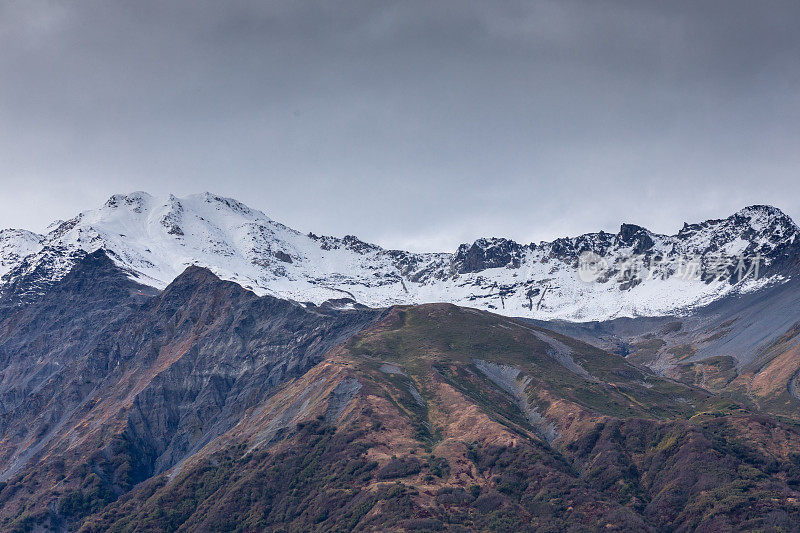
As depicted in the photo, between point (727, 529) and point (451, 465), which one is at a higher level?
point (451, 465)

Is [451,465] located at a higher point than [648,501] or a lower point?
higher

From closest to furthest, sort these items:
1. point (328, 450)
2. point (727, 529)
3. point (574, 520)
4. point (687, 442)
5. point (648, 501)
Answer: point (727, 529) → point (574, 520) → point (648, 501) → point (687, 442) → point (328, 450)

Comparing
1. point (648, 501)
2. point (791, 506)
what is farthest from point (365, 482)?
point (791, 506)

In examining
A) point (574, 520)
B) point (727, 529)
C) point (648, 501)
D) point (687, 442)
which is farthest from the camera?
point (687, 442)

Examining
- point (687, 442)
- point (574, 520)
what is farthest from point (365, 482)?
point (687, 442)

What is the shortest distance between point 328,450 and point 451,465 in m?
34.9

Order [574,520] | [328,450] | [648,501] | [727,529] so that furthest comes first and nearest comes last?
[328,450] → [648,501] → [574,520] → [727,529]

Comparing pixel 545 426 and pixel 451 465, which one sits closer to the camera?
pixel 451 465

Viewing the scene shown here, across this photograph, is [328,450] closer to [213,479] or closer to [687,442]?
[213,479]

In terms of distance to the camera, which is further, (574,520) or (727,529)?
(574,520)

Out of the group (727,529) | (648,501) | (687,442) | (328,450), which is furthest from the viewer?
(328,450)

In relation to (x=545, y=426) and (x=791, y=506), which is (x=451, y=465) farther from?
(x=791, y=506)

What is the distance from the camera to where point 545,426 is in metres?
193

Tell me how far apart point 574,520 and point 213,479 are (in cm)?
9728
